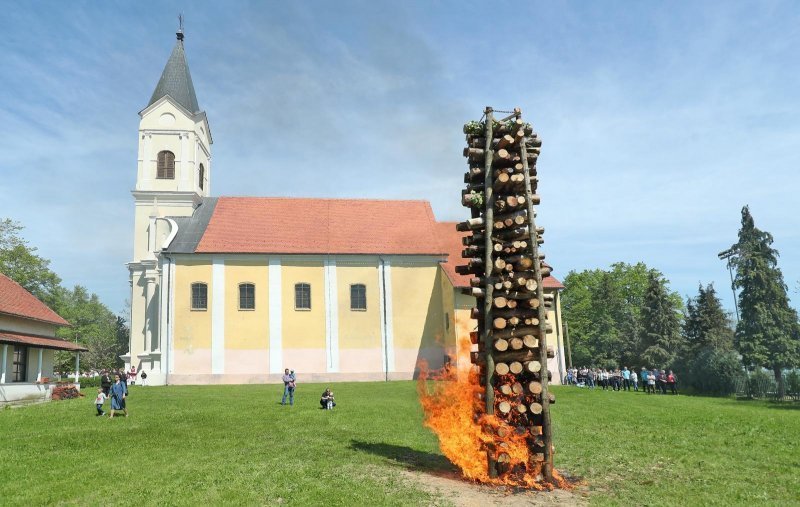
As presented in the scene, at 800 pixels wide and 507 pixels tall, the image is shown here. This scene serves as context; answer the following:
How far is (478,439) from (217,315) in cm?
3045

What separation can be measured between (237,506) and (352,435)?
6474mm

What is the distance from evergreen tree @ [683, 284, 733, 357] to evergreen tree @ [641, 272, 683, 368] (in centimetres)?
121

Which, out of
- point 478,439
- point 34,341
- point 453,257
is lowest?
point 478,439

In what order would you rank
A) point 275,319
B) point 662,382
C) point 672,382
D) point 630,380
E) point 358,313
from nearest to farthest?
point 672,382
point 662,382
point 630,380
point 275,319
point 358,313

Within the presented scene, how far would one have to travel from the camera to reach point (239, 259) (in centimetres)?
3838

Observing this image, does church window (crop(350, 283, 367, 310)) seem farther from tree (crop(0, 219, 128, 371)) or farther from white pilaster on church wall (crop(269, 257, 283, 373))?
tree (crop(0, 219, 128, 371))

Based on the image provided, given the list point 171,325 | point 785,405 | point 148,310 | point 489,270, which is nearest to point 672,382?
point 785,405

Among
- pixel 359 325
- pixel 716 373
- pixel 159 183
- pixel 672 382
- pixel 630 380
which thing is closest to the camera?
pixel 672 382

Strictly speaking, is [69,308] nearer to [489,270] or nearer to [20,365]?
[20,365]

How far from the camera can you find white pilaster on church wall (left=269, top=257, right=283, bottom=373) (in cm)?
3731

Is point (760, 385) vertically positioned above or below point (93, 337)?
below

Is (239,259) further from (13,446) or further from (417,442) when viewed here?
(417,442)

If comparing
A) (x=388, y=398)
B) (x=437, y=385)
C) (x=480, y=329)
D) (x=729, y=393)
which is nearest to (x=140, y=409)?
(x=388, y=398)

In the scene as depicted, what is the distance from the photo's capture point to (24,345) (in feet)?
90.6
